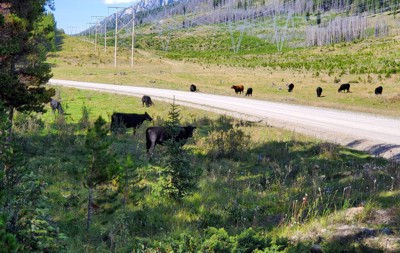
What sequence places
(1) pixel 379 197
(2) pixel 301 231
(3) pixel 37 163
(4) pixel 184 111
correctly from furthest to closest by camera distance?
(4) pixel 184 111
(3) pixel 37 163
(1) pixel 379 197
(2) pixel 301 231

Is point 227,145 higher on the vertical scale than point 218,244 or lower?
higher

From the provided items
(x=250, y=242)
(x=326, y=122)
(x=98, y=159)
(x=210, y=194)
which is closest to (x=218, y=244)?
(x=250, y=242)

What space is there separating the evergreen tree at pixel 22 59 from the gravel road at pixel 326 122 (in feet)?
15.5

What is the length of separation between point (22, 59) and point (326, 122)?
41.1 feet

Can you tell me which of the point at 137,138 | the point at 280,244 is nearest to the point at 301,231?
the point at 280,244

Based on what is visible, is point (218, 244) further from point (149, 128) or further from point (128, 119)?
point (128, 119)

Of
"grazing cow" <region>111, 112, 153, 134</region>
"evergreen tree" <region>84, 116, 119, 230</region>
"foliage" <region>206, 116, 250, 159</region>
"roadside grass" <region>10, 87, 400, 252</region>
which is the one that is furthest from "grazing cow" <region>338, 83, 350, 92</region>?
"evergreen tree" <region>84, 116, 119, 230</region>

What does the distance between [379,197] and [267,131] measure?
7.70 meters

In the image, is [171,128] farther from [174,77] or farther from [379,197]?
[174,77]

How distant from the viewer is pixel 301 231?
5.65 meters

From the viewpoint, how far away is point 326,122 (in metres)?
16.9

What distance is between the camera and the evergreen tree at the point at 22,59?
10664 millimetres

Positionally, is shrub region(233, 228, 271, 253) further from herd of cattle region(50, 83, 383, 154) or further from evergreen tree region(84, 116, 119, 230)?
herd of cattle region(50, 83, 383, 154)

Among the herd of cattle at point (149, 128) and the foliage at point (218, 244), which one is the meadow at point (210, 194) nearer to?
the foliage at point (218, 244)
